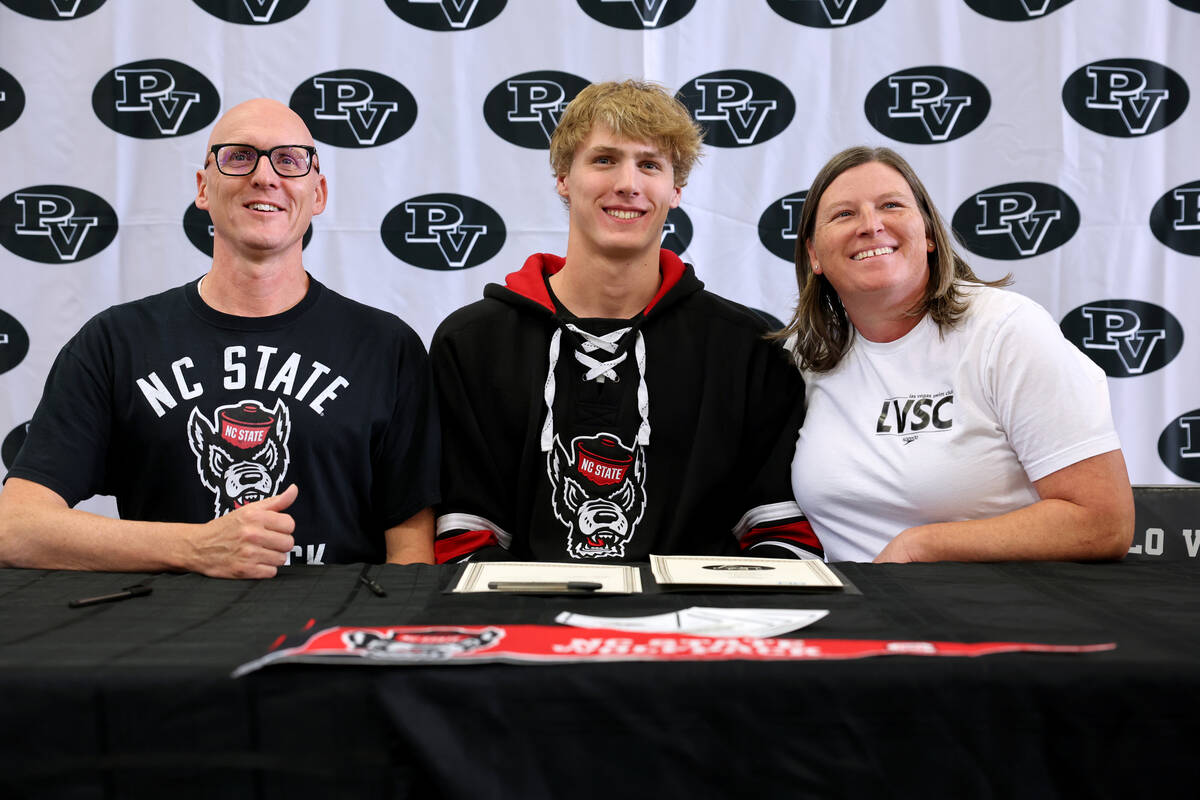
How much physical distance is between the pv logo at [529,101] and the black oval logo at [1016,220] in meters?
1.26

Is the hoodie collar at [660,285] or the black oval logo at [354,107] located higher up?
the black oval logo at [354,107]

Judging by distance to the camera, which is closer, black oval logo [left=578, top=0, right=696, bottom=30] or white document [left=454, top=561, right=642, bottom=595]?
white document [left=454, top=561, right=642, bottom=595]

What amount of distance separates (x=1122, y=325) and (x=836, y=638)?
2284 mm

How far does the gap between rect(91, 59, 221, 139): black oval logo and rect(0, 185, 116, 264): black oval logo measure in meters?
0.24

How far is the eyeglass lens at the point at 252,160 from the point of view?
6.26 feet

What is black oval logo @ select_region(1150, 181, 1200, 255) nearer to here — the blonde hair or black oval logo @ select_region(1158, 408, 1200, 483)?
black oval logo @ select_region(1158, 408, 1200, 483)

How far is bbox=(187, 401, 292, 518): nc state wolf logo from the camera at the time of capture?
1751 mm

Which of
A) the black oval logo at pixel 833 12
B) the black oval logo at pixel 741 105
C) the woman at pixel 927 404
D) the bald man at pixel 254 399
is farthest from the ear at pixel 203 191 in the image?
the black oval logo at pixel 833 12

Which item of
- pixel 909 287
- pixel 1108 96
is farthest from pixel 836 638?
pixel 1108 96

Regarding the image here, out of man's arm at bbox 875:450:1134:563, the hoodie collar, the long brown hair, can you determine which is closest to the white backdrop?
the hoodie collar

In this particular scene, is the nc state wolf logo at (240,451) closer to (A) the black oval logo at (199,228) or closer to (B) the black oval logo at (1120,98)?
(A) the black oval logo at (199,228)

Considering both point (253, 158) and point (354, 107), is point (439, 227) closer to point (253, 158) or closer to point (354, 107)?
point (354, 107)

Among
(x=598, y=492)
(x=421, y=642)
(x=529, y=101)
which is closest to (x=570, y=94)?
(x=529, y=101)

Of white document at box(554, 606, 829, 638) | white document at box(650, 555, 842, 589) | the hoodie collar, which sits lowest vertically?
white document at box(650, 555, 842, 589)
